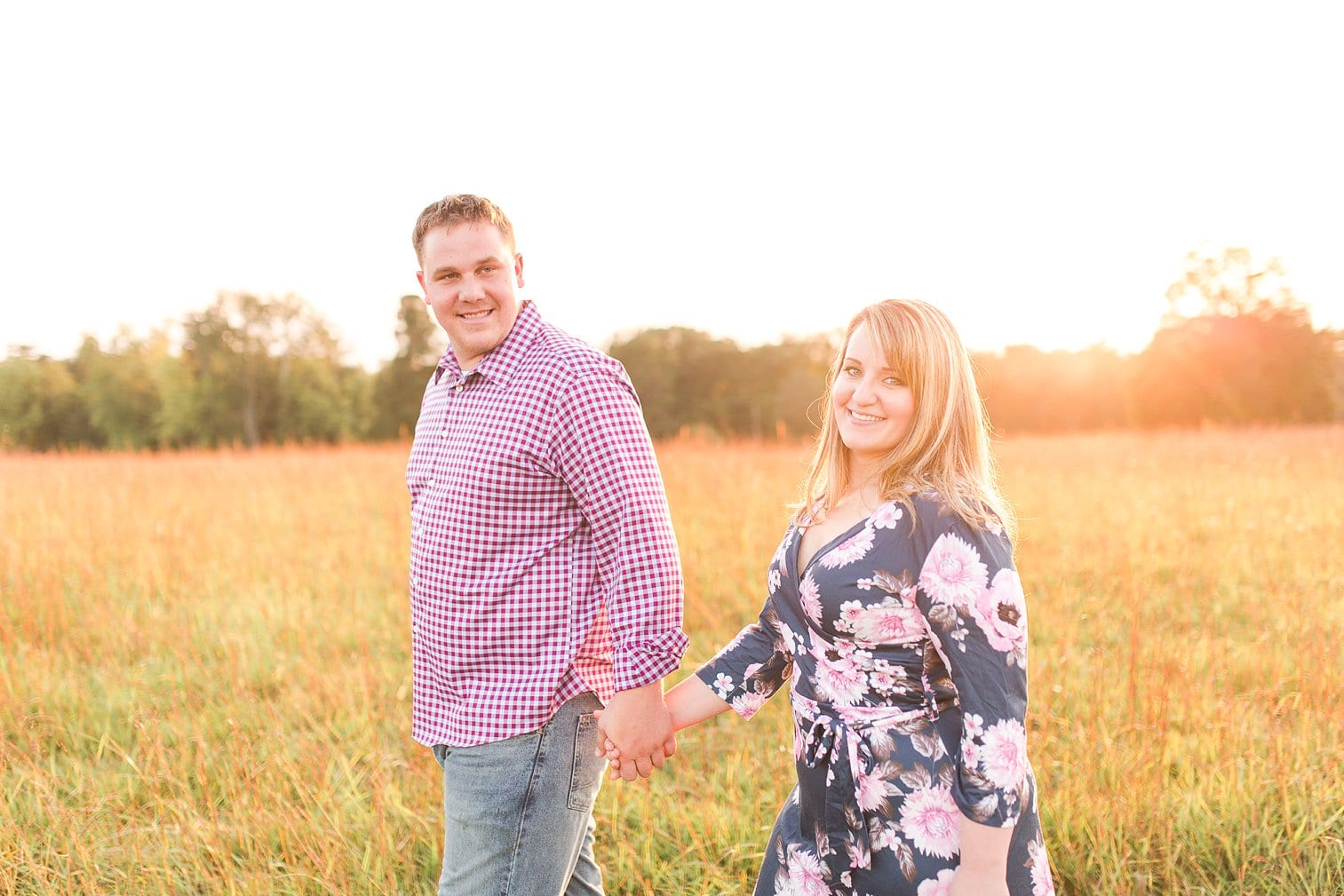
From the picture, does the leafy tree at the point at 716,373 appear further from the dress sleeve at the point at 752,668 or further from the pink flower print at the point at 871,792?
the pink flower print at the point at 871,792

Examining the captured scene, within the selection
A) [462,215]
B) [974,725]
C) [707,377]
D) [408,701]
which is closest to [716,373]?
[707,377]

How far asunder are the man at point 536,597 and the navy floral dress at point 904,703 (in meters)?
0.32

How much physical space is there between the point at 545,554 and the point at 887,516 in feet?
2.43

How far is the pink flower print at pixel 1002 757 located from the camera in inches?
56.4

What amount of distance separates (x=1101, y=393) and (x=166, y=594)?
109 feet

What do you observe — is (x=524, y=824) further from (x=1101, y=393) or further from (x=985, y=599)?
(x=1101, y=393)

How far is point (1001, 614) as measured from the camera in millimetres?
1449

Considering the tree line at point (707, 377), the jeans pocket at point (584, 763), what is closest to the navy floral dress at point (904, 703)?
the jeans pocket at point (584, 763)

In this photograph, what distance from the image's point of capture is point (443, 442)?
204 cm

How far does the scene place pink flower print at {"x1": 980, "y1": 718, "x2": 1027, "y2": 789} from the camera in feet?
4.70

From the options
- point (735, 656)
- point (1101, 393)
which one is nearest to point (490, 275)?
point (735, 656)

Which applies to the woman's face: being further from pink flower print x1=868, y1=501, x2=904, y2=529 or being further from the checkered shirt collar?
the checkered shirt collar

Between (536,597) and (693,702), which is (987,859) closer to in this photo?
(693,702)

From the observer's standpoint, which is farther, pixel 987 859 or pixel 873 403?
pixel 873 403
